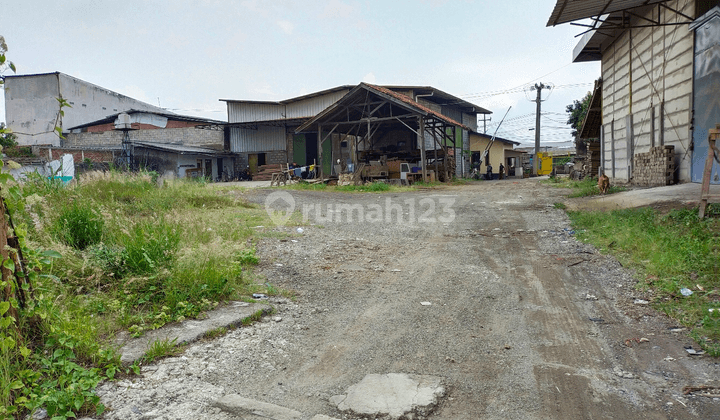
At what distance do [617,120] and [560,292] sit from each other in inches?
434

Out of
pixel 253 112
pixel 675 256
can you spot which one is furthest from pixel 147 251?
pixel 253 112

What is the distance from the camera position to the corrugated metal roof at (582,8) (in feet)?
27.2

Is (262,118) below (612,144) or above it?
above

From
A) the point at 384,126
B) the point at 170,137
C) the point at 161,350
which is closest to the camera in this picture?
the point at 161,350

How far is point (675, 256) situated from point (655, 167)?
6824 mm

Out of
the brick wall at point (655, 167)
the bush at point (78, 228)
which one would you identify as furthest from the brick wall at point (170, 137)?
the bush at point (78, 228)

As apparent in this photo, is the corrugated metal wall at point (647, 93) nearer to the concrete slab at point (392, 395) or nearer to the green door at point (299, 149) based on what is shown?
the concrete slab at point (392, 395)

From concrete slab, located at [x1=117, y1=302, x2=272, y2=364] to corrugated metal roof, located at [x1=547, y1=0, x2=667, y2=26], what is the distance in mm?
7610

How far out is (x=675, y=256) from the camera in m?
4.88

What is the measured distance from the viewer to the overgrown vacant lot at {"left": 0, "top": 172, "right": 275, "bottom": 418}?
260 cm

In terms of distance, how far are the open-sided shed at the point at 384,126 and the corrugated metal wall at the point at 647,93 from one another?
6.46m

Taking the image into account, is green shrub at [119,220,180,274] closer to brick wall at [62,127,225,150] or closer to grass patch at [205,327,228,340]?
grass patch at [205,327,228,340]

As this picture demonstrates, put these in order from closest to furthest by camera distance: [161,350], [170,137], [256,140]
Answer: [161,350] → [256,140] → [170,137]

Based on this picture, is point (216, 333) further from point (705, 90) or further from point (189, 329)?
point (705, 90)
